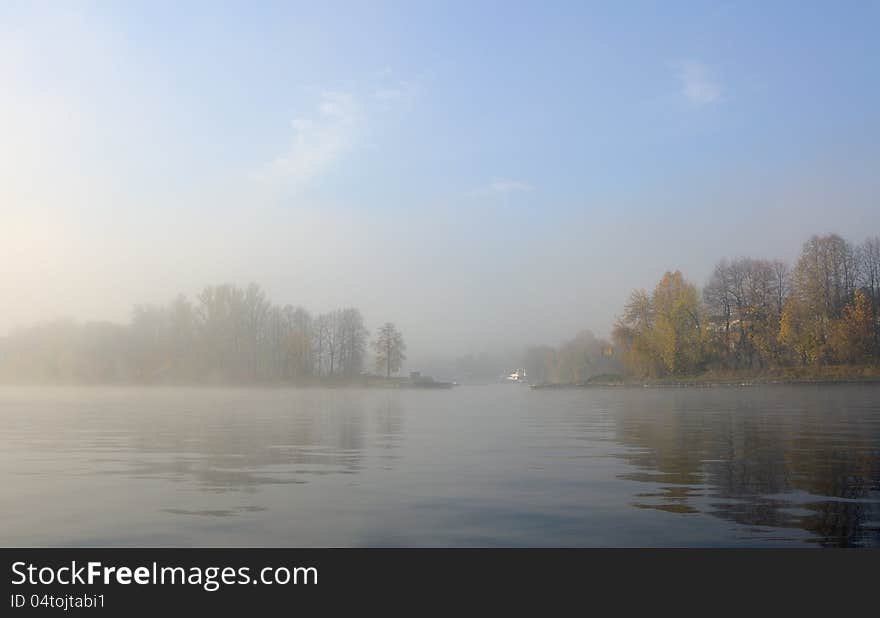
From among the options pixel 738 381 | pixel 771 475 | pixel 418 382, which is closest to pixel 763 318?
pixel 738 381

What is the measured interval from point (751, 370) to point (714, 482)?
81252 mm

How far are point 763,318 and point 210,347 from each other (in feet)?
299

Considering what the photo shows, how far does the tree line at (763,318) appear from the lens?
77500 millimetres

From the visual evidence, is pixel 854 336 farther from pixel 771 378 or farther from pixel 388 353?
pixel 388 353

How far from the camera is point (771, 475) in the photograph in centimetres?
1202

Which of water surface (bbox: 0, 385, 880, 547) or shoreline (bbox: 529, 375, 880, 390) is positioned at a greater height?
water surface (bbox: 0, 385, 880, 547)

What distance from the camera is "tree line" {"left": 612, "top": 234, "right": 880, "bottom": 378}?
3051 inches

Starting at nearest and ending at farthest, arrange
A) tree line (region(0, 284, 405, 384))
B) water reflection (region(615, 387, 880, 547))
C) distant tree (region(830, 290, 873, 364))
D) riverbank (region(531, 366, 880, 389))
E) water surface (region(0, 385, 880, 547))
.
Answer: water surface (region(0, 385, 880, 547))
water reflection (region(615, 387, 880, 547))
riverbank (region(531, 366, 880, 389))
distant tree (region(830, 290, 873, 364))
tree line (region(0, 284, 405, 384))

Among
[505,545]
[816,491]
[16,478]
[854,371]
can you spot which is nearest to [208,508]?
[505,545]

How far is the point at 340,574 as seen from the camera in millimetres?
6695

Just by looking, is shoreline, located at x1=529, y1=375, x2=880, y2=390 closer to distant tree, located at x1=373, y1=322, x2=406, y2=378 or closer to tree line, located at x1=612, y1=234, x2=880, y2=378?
tree line, located at x1=612, y1=234, x2=880, y2=378

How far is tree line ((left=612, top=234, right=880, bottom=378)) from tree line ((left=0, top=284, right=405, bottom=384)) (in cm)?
5157

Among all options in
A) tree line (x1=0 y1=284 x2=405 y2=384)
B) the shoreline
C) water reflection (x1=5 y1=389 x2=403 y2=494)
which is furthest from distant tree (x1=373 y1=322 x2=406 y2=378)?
water reflection (x1=5 y1=389 x2=403 y2=494)

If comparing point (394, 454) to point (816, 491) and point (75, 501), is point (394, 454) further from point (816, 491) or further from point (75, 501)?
point (816, 491)
